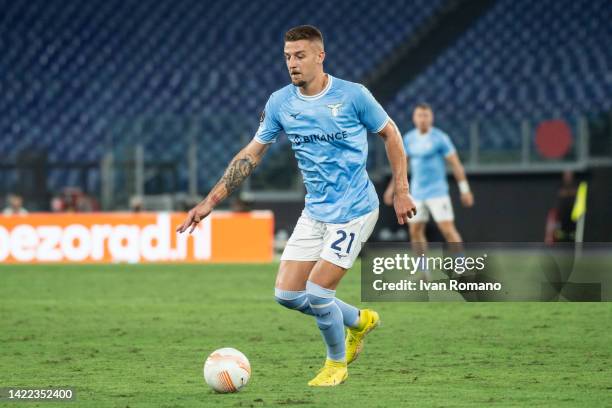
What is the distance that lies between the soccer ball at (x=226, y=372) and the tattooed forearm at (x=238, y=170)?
3.43ft

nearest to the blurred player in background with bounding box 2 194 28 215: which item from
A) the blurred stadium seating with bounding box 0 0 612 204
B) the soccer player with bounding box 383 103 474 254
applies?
the blurred stadium seating with bounding box 0 0 612 204

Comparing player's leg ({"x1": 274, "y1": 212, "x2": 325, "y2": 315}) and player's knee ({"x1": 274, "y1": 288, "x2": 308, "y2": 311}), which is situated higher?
player's leg ({"x1": 274, "y1": 212, "x2": 325, "y2": 315})

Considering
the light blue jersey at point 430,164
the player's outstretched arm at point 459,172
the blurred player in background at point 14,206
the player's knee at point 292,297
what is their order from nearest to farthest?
the player's knee at point 292,297, the player's outstretched arm at point 459,172, the light blue jersey at point 430,164, the blurred player in background at point 14,206

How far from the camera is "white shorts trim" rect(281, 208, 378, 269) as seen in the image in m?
6.52

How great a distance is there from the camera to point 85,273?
1596cm

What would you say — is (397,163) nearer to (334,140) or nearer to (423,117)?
(334,140)

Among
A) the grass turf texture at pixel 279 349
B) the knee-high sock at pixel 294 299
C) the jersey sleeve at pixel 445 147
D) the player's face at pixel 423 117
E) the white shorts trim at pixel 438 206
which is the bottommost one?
the grass turf texture at pixel 279 349

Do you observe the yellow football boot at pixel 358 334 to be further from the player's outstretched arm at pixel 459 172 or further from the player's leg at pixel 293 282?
the player's outstretched arm at pixel 459 172

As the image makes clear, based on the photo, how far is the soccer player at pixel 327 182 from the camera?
645cm

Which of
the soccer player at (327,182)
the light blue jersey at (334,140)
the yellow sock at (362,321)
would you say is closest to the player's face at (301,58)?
the soccer player at (327,182)

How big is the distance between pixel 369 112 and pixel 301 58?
49 cm

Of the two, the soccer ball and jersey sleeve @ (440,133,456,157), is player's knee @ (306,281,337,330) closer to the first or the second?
the soccer ball

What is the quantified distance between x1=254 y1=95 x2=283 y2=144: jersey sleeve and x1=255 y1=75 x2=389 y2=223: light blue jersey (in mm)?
56

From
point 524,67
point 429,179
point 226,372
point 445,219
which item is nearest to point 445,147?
point 429,179
